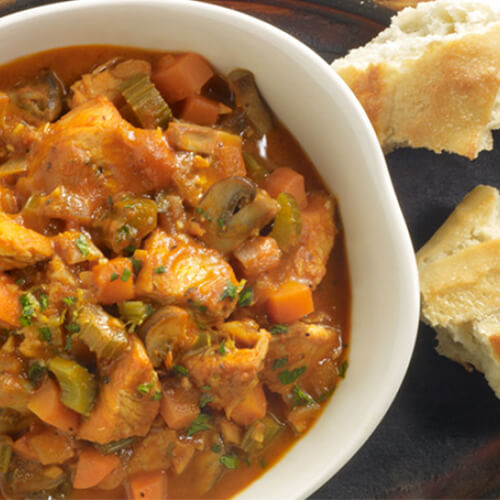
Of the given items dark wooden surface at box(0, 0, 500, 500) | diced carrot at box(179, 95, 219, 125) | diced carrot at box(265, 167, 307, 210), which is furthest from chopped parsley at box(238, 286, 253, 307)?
dark wooden surface at box(0, 0, 500, 500)

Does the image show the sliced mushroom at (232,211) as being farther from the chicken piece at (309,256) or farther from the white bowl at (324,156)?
the white bowl at (324,156)

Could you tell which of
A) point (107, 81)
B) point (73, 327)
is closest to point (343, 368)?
point (73, 327)

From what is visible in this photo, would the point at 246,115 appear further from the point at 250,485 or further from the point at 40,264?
the point at 250,485

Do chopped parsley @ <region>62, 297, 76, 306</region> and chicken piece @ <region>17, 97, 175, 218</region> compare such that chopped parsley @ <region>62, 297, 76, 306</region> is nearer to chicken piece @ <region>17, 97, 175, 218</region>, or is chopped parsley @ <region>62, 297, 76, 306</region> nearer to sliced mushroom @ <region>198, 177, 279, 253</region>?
chicken piece @ <region>17, 97, 175, 218</region>

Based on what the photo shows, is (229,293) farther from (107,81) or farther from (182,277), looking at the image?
(107,81)

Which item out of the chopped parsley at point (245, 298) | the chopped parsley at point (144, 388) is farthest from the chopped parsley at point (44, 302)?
the chopped parsley at point (245, 298)


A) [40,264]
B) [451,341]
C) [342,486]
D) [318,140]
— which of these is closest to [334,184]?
[318,140]

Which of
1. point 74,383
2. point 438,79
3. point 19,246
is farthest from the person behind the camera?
point 438,79
